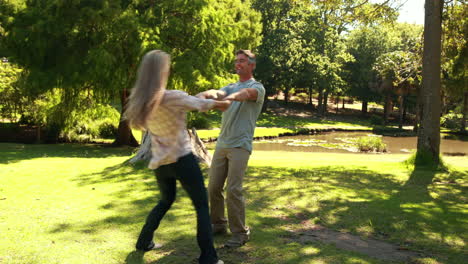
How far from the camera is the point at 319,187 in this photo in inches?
347

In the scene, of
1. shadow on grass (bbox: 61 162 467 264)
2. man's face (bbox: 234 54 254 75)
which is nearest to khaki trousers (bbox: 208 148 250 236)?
shadow on grass (bbox: 61 162 467 264)

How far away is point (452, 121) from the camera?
44.1 metres

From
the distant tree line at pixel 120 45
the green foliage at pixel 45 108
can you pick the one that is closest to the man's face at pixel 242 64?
the distant tree line at pixel 120 45

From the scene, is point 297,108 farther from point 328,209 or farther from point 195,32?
point 328,209

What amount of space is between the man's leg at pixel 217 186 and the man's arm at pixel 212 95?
0.66 metres

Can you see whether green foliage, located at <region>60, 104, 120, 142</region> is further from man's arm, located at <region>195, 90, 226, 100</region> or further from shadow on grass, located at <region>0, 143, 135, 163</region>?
man's arm, located at <region>195, 90, 226, 100</region>

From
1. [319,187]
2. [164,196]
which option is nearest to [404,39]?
[319,187]

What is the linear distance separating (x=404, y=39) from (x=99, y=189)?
64.0 m

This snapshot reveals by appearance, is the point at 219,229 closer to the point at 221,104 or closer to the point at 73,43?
the point at 221,104

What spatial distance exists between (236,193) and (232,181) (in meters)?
0.15

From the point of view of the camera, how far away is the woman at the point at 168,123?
4027mm

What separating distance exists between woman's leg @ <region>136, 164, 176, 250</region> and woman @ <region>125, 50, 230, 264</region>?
0.5 inches

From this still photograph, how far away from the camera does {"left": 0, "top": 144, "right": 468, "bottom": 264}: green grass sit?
4793 millimetres

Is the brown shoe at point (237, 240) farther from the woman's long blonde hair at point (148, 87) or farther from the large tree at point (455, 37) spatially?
the large tree at point (455, 37)
